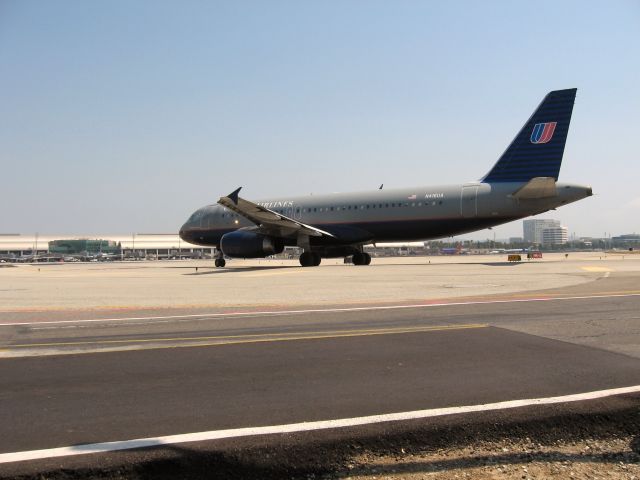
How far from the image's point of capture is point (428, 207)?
34.2 metres

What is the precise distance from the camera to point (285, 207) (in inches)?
1582

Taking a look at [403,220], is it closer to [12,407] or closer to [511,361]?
[511,361]

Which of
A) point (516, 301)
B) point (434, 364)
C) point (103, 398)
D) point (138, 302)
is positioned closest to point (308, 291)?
point (138, 302)

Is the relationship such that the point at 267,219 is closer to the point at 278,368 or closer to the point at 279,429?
the point at 278,368

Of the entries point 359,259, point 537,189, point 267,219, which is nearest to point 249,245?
point 267,219

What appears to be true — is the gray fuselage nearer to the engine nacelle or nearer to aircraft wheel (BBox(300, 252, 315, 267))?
aircraft wheel (BBox(300, 252, 315, 267))

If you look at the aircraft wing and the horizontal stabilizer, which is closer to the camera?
the horizontal stabilizer

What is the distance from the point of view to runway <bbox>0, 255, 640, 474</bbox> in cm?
495

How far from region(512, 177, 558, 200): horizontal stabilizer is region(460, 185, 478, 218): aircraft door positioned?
221 cm

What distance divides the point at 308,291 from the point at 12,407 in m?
12.7

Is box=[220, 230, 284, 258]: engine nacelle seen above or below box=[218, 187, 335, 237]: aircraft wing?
below

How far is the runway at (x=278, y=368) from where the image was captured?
16.3ft

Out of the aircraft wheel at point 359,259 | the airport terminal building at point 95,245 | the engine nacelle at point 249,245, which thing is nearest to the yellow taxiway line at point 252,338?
the engine nacelle at point 249,245

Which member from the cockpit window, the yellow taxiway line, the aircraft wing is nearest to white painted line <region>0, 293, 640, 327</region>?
the yellow taxiway line
